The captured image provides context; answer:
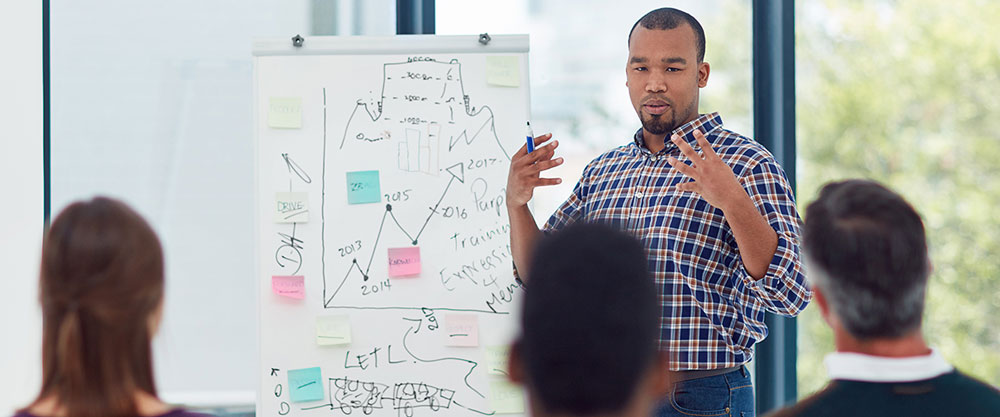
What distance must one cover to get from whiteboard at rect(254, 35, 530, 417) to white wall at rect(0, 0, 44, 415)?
2.68 ft

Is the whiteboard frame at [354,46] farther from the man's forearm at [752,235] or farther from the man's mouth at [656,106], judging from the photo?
the man's forearm at [752,235]

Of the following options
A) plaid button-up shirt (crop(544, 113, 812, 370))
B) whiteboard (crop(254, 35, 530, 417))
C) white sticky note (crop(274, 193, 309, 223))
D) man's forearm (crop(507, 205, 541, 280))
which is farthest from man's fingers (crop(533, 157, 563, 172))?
white sticky note (crop(274, 193, 309, 223))

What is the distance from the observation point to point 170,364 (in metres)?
2.77

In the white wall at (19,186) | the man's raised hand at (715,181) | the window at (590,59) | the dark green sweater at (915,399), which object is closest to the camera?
the dark green sweater at (915,399)

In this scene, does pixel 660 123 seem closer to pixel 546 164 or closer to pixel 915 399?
pixel 546 164

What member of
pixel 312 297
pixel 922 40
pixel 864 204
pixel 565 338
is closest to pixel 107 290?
pixel 565 338

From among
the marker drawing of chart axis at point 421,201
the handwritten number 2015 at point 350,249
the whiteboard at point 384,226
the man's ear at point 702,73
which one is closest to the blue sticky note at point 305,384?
the whiteboard at point 384,226

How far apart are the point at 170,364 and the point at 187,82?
3.02 feet

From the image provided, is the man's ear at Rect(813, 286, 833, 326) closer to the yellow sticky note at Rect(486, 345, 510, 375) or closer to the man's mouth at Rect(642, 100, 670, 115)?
the man's mouth at Rect(642, 100, 670, 115)

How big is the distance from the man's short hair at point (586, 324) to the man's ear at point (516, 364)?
0.02 metres

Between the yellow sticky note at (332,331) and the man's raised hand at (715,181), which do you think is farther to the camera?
the yellow sticky note at (332,331)

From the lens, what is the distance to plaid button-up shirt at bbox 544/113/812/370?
194 centimetres

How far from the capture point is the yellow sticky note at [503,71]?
2533 millimetres

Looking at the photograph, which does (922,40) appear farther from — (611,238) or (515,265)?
(611,238)
